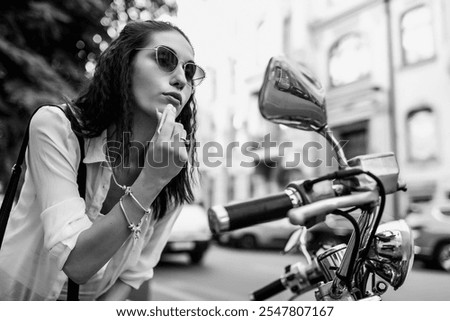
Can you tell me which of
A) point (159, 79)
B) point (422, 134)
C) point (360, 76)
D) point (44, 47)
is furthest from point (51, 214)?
point (360, 76)

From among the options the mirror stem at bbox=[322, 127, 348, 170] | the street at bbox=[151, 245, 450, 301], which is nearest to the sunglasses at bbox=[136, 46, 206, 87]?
the mirror stem at bbox=[322, 127, 348, 170]

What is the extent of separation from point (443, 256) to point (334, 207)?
19.9ft

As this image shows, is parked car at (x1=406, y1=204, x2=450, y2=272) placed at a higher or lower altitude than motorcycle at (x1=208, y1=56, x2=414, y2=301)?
lower

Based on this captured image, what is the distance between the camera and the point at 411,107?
10820mm

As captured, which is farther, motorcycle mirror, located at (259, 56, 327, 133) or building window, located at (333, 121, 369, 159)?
building window, located at (333, 121, 369, 159)

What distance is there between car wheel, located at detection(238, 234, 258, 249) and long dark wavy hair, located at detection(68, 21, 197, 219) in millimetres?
10084

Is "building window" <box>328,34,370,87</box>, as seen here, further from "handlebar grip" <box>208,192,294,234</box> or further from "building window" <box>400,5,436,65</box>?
"handlebar grip" <box>208,192,294,234</box>

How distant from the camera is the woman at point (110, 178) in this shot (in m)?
0.77

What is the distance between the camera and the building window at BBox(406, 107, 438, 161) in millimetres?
9758

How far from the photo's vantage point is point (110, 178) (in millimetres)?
1047

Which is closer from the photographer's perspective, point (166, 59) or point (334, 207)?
point (334, 207)

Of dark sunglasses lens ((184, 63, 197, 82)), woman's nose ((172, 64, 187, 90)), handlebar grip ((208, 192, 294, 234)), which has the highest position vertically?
dark sunglasses lens ((184, 63, 197, 82))

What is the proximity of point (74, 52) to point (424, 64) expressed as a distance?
26.5 feet

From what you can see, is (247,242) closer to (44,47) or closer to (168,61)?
(44,47)
